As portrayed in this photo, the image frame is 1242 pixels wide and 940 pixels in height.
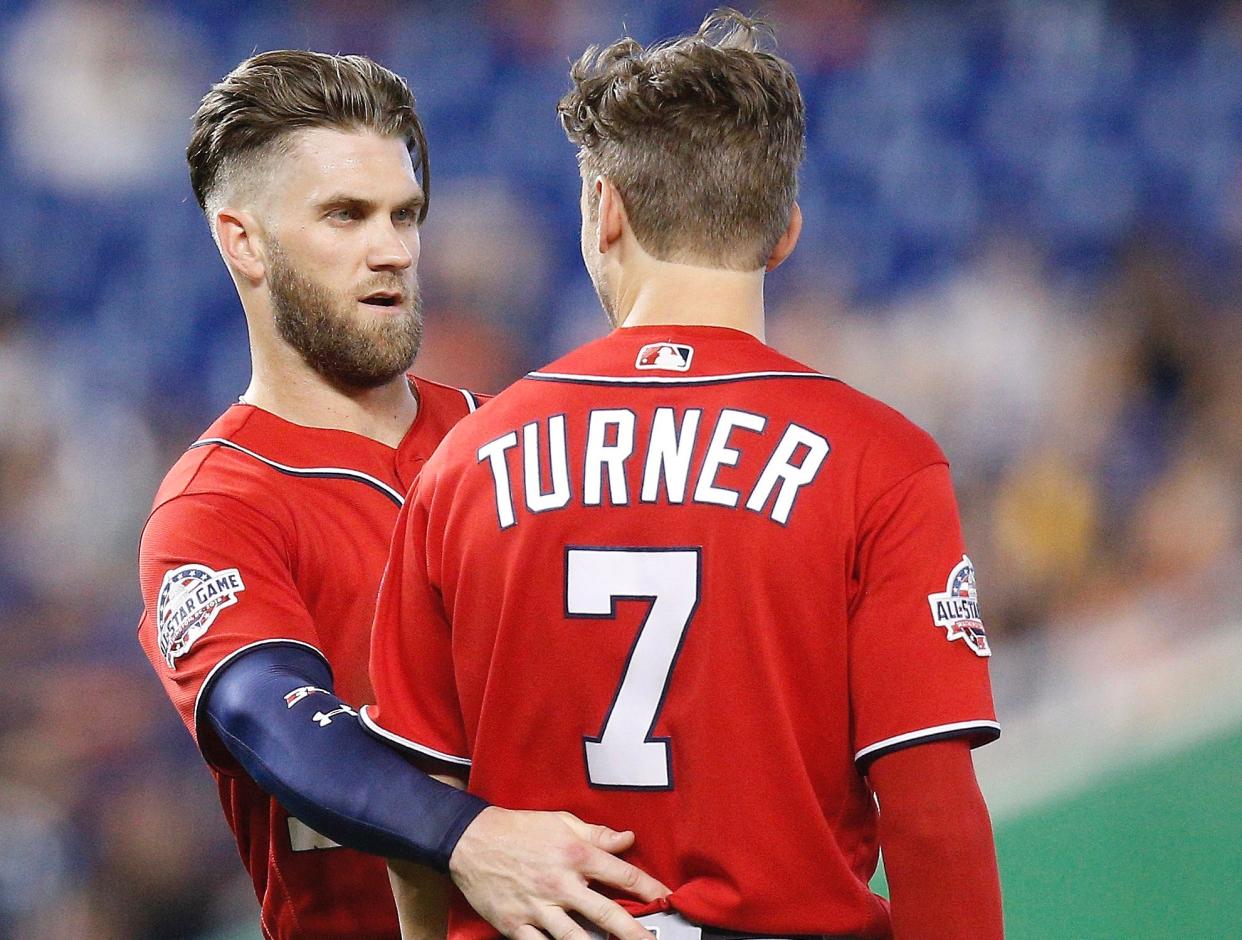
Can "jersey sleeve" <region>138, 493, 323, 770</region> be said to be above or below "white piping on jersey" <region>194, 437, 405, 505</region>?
below

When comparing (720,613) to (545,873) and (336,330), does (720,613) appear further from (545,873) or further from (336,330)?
(336,330)

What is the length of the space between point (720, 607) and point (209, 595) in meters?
0.84

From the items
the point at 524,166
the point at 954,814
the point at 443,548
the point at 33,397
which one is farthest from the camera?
the point at 524,166

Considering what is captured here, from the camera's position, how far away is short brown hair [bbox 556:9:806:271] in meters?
1.49

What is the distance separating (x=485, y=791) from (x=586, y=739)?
0.15 metres

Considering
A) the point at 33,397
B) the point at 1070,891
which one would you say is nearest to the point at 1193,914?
the point at 1070,891

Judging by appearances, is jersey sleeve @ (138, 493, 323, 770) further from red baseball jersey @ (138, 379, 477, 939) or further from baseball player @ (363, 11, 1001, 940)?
baseball player @ (363, 11, 1001, 940)

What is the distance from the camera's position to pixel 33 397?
4195 millimetres

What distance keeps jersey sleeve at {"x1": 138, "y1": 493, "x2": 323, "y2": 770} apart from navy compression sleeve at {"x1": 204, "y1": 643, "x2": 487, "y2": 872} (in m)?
0.04

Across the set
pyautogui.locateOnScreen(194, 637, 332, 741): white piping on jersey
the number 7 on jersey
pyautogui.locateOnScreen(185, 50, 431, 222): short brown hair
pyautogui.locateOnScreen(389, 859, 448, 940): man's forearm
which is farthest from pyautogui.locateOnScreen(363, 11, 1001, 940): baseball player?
pyautogui.locateOnScreen(185, 50, 431, 222): short brown hair

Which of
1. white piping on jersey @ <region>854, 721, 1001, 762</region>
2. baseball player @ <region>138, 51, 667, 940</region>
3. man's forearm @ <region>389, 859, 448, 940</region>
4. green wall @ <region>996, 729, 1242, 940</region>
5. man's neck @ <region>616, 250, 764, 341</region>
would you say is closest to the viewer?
white piping on jersey @ <region>854, 721, 1001, 762</region>

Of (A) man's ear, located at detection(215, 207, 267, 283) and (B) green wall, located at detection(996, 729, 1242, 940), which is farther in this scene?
(B) green wall, located at detection(996, 729, 1242, 940)

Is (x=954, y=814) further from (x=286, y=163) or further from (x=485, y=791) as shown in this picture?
(x=286, y=163)

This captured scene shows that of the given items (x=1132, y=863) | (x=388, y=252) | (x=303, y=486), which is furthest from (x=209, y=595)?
(x=1132, y=863)
